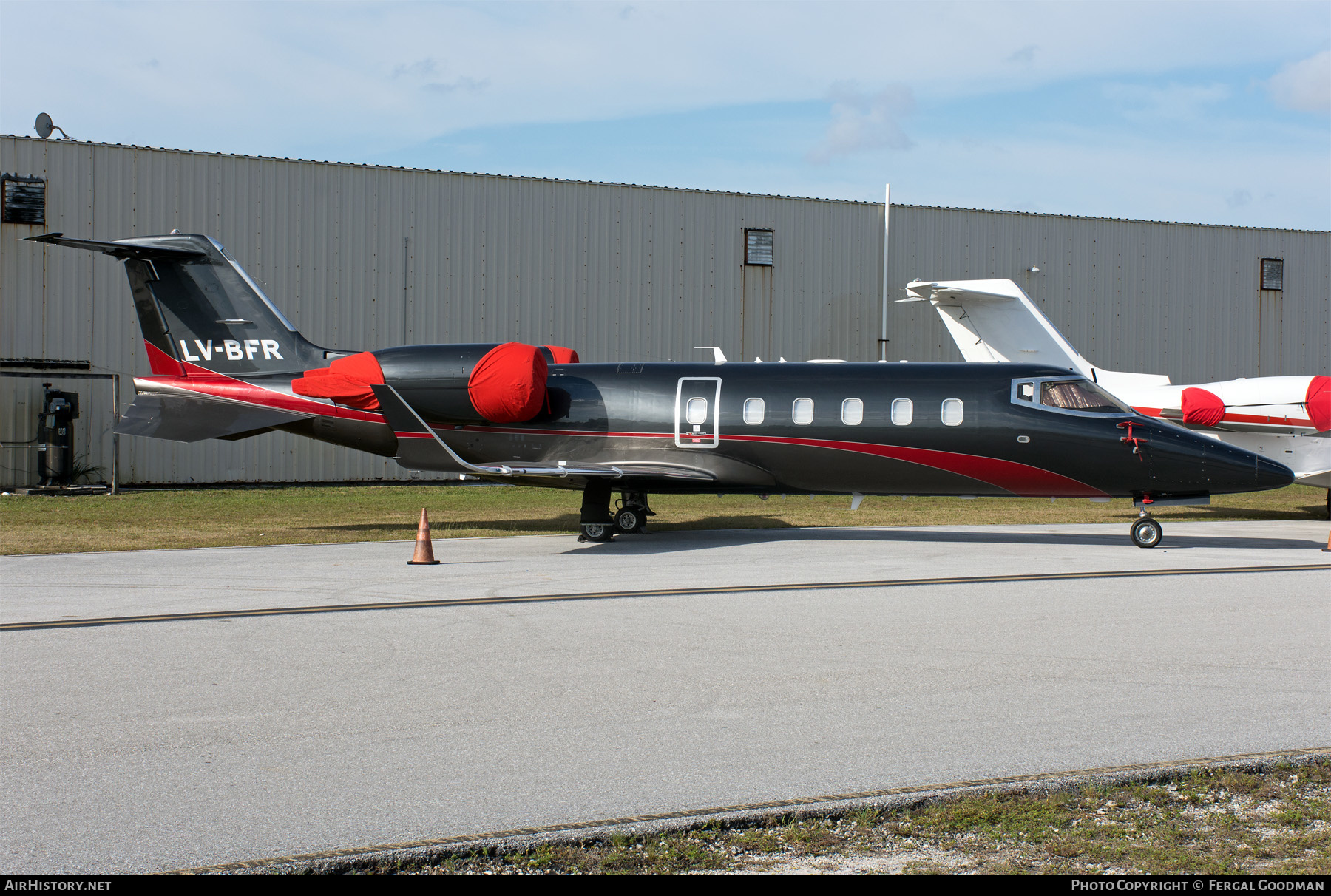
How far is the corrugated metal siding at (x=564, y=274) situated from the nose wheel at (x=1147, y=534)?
628 inches

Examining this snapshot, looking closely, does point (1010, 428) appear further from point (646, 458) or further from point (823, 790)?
point (823, 790)

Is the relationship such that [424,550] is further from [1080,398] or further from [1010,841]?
[1010,841]

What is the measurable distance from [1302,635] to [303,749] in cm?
793

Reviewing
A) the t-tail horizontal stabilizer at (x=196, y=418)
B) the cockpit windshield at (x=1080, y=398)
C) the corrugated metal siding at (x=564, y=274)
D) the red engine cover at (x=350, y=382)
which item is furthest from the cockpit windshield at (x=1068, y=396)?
the corrugated metal siding at (x=564, y=274)

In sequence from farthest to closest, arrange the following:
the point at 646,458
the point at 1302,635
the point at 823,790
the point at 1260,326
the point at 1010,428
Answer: the point at 1260,326, the point at 646,458, the point at 1010,428, the point at 1302,635, the point at 823,790

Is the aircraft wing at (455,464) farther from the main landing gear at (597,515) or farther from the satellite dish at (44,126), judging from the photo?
the satellite dish at (44,126)

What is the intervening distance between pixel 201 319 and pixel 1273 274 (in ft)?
104

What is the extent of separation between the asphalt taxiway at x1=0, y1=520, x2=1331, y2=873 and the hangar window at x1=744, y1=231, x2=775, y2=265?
1895 cm

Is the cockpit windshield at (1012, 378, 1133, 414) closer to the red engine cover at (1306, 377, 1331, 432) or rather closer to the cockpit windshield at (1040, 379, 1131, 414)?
the cockpit windshield at (1040, 379, 1131, 414)

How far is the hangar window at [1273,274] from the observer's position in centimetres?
3481

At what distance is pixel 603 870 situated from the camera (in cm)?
433

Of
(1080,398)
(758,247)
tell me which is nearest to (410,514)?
(1080,398)

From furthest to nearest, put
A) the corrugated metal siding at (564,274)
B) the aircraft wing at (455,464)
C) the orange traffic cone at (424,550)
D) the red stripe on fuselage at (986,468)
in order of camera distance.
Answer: the corrugated metal siding at (564,274) → the aircraft wing at (455,464) → the red stripe on fuselage at (986,468) → the orange traffic cone at (424,550)

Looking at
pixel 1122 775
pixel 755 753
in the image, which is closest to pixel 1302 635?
pixel 1122 775
